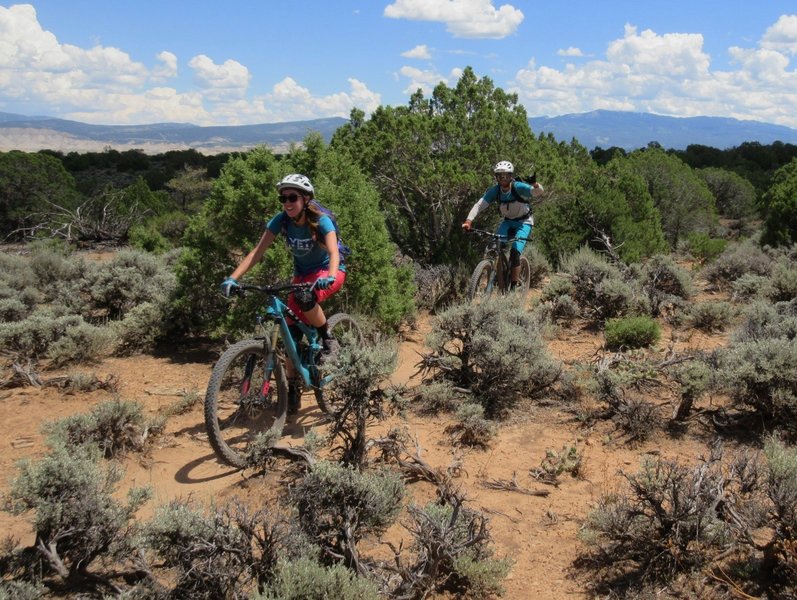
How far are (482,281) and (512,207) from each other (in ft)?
3.50

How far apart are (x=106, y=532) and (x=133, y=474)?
4.78 feet

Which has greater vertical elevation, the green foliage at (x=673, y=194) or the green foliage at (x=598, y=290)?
the green foliage at (x=673, y=194)

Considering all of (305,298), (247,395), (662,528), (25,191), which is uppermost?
(25,191)

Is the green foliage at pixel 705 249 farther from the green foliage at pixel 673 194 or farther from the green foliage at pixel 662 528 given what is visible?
the green foliage at pixel 662 528

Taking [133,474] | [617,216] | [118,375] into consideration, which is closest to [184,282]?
[118,375]

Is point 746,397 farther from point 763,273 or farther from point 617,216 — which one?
point 617,216

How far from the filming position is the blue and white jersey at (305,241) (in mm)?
4523

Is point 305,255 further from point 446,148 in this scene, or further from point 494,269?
point 446,148

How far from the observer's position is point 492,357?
5344mm

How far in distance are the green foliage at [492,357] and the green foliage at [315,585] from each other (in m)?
2.83

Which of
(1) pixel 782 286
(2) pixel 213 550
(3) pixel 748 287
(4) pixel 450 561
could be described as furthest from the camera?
(3) pixel 748 287

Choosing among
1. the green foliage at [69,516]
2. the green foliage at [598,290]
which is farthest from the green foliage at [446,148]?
the green foliage at [69,516]

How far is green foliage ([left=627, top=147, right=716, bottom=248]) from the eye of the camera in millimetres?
18250

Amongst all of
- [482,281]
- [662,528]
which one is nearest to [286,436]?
[662,528]
